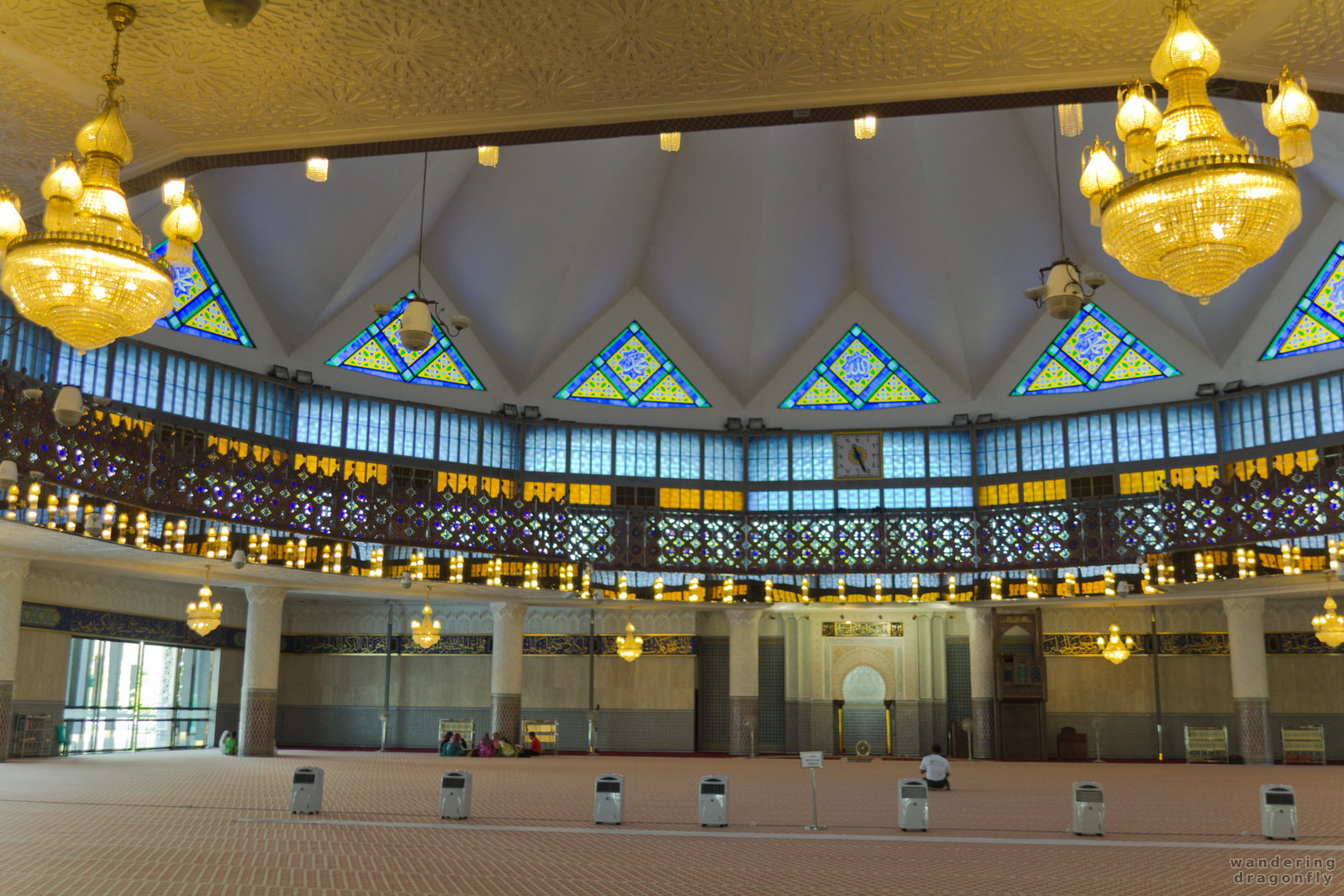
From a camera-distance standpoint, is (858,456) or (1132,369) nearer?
(1132,369)

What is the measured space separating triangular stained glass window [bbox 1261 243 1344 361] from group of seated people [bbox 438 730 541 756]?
21.2 meters

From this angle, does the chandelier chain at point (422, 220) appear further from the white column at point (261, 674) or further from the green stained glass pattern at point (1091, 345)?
the green stained glass pattern at point (1091, 345)

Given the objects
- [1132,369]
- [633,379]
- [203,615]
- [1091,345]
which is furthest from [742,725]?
[203,615]

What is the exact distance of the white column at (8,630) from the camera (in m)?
21.4

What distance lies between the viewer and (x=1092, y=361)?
2973 cm

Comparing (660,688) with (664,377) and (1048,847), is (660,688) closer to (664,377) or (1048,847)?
(664,377)

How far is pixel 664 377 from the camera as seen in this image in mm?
31812

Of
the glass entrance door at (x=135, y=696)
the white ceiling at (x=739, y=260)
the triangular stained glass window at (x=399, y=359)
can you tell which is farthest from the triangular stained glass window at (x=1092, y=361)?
the glass entrance door at (x=135, y=696)

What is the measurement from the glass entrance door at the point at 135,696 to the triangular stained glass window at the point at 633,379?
12.6 metres

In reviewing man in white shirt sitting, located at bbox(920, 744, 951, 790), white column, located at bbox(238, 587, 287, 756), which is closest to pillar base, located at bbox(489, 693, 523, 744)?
white column, located at bbox(238, 587, 287, 756)

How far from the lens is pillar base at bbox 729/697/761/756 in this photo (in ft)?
100

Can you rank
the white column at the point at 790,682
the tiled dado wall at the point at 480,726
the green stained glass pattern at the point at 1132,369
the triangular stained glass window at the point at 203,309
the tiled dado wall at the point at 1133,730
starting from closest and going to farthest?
1. the triangular stained glass window at the point at 203,309
2. the green stained glass pattern at the point at 1132,369
3. the tiled dado wall at the point at 1133,730
4. the tiled dado wall at the point at 480,726
5. the white column at the point at 790,682

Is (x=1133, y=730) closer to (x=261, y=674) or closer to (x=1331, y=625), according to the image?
(x=1331, y=625)

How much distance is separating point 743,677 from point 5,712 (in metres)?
17.8
